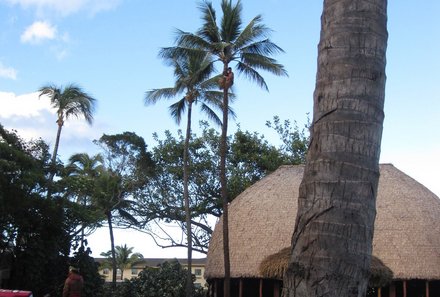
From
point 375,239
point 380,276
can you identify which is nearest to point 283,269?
point 380,276

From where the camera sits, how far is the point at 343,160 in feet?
11.0

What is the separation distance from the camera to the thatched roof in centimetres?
1919

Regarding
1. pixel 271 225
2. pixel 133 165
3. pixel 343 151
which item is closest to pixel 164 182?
pixel 133 165

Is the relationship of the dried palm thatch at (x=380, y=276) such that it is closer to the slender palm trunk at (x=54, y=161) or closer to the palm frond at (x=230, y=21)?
the palm frond at (x=230, y=21)

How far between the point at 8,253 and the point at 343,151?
23059mm

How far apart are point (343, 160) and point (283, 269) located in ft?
50.1

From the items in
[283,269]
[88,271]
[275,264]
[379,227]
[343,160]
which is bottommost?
[88,271]

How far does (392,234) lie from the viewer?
19766 mm

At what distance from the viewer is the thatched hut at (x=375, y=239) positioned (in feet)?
62.1

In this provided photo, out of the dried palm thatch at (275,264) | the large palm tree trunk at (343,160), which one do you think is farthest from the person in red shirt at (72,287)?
the large palm tree trunk at (343,160)

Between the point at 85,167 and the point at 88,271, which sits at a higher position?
the point at 85,167

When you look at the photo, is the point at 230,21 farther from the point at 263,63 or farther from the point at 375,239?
the point at 375,239

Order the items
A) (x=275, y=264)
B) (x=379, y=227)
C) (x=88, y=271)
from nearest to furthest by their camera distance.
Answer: (x=275, y=264) < (x=379, y=227) < (x=88, y=271)

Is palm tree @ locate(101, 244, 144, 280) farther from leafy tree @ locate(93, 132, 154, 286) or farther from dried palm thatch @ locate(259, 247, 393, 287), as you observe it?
dried palm thatch @ locate(259, 247, 393, 287)
